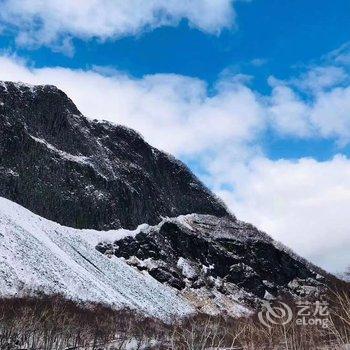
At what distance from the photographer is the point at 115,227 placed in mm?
141625

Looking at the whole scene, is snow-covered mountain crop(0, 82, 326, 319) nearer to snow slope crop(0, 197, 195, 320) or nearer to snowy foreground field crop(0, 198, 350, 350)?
snow slope crop(0, 197, 195, 320)

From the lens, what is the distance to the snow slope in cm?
7994

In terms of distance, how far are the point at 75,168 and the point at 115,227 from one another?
19673mm

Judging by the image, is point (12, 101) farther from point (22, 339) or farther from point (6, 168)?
point (22, 339)

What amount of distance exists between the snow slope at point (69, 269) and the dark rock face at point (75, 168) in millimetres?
8303

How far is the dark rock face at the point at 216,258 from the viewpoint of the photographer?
135 meters

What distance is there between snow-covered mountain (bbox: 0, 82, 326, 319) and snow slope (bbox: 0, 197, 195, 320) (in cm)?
37

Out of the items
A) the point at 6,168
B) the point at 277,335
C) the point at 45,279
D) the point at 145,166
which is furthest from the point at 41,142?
the point at 277,335

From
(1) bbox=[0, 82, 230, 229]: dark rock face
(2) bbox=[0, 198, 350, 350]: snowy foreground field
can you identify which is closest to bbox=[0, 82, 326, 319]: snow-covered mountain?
(1) bbox=[0, 82, 230, 229]: dark rock face

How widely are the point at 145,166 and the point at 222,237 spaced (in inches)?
1421

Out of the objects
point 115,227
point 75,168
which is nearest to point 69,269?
point 115,227

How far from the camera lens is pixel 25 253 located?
86.4 m

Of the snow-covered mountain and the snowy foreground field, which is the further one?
the snow-covered mountain

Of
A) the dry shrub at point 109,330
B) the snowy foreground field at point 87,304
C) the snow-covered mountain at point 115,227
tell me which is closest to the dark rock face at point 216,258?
the snow-covered mountain at point 115,227
